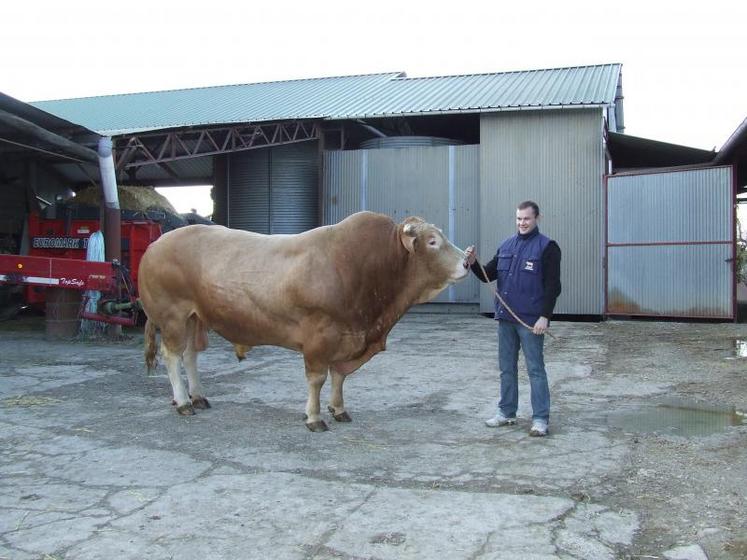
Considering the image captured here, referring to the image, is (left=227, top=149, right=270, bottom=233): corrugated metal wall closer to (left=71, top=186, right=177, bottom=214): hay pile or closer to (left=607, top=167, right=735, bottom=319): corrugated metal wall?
(left=71, top=186, right=177, bottom=214): hay pile

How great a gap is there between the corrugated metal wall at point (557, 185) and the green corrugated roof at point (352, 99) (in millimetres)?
487

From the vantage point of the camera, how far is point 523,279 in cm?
547

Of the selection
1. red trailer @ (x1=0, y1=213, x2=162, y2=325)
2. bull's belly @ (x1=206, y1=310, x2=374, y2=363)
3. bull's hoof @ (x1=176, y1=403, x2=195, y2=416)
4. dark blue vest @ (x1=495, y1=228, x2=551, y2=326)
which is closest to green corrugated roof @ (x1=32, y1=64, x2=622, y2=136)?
red trailer @ (x1=0, y1=213, x2=162, y2=325)

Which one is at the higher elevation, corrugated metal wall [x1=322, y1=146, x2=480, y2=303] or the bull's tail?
corrugated metal wall [x1=322, y1=146, x2=480, y2=303]

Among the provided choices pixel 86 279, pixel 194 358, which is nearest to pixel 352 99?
pixel 86 279

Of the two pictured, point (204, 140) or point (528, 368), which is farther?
point (204, 140)

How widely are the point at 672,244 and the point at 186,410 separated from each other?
10.9m

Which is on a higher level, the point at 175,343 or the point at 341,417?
the point at 175,343

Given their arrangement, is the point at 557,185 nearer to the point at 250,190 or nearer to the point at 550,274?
the point at 250,190

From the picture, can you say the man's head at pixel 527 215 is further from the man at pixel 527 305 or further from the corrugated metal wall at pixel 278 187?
the corrugated metal wall at pixel 278 187

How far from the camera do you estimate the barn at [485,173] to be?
13.7 meters

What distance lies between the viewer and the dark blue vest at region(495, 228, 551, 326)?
5.39 meters

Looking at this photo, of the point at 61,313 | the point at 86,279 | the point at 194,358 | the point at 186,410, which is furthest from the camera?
the point at 61,313

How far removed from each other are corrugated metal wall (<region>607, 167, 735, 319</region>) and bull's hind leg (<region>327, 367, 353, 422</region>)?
999cm
